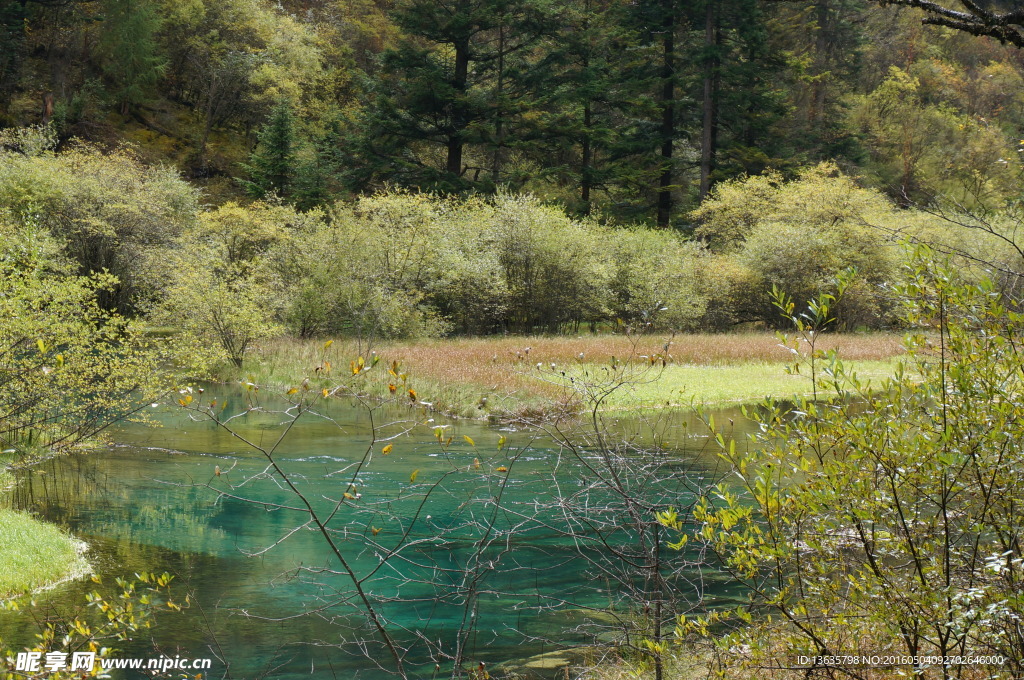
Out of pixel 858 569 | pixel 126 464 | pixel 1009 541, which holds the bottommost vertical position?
pixel 126 464

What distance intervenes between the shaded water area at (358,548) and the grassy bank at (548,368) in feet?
10.9

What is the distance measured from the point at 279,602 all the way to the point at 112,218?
2551 centimetres

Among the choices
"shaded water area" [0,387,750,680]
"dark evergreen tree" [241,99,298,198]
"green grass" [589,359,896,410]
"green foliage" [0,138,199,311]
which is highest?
"dark evergreen tree" [241,99,298,198]

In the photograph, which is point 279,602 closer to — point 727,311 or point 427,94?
point 727,311

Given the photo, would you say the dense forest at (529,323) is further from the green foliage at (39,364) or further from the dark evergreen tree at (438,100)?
the dark evergreen tree at (438,100)

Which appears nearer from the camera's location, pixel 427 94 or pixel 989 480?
pixel 989 480

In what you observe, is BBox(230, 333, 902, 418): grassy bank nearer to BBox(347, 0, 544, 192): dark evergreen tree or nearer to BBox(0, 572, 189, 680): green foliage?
BBox(0, 572, 189, 680): green foliage

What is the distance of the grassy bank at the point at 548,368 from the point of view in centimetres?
1770

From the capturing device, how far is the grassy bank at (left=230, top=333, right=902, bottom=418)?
17.7m

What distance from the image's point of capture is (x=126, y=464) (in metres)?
12.3

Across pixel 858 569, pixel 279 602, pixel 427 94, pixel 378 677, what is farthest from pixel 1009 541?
pixel 427 94

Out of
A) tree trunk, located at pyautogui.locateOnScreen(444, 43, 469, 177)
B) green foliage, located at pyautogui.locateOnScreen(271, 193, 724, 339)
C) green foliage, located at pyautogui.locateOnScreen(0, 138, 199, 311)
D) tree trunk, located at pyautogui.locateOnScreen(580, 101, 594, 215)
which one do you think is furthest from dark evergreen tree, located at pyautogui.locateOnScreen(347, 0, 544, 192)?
green foliage, located at pyautogui.locateOnScreen(0, 138, 199, 311)

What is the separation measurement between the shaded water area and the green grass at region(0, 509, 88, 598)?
0.24m

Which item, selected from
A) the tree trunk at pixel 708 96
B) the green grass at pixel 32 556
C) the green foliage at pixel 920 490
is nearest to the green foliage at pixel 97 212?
the green grass at pixel 32 556
